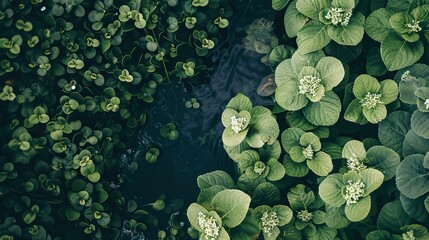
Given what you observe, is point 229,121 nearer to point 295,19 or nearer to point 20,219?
point 295,19

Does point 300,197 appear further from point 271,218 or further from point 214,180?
point 214,180

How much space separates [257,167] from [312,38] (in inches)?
28.8

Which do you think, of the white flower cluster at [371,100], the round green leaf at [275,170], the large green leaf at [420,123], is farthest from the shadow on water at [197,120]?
the large green leaf at [420,123]

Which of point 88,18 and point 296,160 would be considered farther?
point 88,18

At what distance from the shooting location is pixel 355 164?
227 centimetres

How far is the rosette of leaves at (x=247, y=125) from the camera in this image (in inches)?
92.7

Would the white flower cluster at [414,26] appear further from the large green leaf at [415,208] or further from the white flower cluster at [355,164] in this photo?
the large green leaf at [415,208]

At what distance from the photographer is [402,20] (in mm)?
2355

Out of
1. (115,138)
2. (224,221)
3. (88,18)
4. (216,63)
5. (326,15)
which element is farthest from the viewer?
(216,63)

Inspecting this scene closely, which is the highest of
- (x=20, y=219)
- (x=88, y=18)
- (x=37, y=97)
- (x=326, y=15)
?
(x=326, y=15)

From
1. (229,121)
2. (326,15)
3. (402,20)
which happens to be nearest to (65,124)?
(229,121)

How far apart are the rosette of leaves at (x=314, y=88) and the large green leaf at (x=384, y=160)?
0.81 ft

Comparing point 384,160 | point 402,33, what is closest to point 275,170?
point 384,160

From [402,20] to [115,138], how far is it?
5.63 ft
